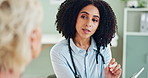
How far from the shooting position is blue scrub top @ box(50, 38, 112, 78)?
5.53 feet

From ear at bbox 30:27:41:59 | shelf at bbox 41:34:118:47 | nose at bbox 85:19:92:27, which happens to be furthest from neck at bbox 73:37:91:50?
shelf at bbox 41:34:118:47

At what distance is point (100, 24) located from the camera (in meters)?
1.72

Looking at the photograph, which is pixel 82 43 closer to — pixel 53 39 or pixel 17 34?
pixel 17 34

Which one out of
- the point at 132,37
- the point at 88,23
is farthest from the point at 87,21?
the point at 132,37

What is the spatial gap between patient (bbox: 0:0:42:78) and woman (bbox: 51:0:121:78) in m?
0.82

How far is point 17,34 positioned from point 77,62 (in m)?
0.96

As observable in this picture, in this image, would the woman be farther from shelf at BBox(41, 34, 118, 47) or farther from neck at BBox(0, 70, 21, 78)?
shelf at BBox(41, 34, 118, 47)

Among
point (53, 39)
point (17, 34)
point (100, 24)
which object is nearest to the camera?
point (17, 34)

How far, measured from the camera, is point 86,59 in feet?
5.63

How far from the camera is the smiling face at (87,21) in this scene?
63.9 inches

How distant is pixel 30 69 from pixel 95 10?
2636 mm

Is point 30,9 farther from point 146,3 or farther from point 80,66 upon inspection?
point 146,3

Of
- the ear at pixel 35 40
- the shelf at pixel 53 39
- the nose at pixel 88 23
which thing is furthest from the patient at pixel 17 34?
the shelf at pixel 53 39

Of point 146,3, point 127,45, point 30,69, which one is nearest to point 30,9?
point 127,45
